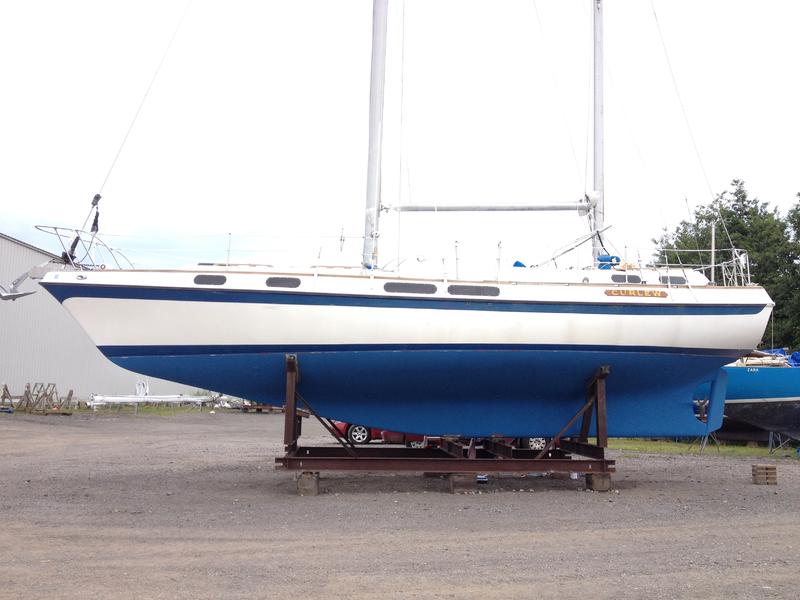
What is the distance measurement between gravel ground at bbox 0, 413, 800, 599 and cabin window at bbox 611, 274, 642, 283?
2.68m

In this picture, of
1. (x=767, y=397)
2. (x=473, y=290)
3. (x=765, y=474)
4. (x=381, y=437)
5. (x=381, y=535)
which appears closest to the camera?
(x=381, y=535)

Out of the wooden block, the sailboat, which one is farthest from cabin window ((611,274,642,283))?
the wooden block

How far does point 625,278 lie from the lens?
33.1 feet

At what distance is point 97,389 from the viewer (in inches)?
1118

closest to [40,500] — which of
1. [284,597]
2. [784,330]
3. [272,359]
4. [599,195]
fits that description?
[272,359]

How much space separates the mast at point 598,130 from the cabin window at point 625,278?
33.0 inches

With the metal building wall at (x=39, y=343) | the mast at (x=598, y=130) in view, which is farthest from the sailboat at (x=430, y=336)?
the metal building wall at (x=39, y=343)

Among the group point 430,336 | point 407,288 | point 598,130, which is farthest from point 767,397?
point 407,288

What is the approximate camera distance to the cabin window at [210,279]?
8930 mm

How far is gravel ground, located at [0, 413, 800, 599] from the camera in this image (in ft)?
15.8

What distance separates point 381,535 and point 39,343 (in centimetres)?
2324

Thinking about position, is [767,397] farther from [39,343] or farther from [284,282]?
[39,343]

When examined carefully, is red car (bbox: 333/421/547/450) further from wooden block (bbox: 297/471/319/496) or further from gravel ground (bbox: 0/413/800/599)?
wooden block (bbox: 297/471/319/496)

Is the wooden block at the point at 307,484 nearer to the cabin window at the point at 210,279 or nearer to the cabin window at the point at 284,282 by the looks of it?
the cabin window at the point at 284,282
